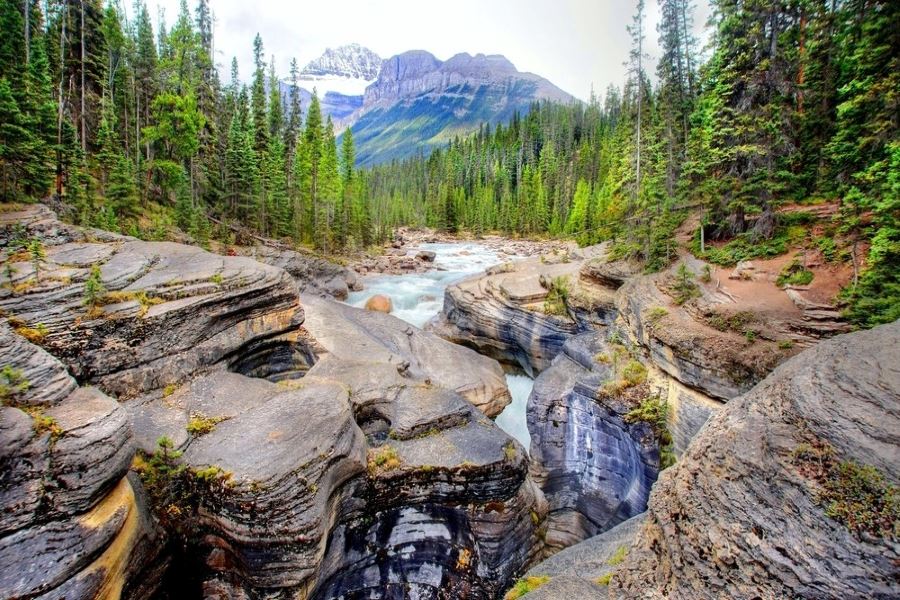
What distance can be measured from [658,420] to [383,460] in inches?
330

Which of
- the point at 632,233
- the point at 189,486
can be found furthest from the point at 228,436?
the point at 632,233

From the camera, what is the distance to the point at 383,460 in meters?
10.2

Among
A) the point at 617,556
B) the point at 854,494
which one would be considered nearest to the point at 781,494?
the point at 854,494

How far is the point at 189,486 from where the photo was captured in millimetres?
8656

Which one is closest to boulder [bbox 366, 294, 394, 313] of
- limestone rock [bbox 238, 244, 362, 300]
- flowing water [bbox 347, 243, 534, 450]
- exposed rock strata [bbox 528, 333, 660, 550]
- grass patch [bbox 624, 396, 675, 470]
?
flowing water [bbox 347, 243, 534, 450]

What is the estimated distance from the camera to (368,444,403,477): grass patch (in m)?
10.1

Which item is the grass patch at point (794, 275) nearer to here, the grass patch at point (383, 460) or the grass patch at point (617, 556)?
the grass patch at point (617, 556)

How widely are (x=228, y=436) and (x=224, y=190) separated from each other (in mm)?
35938

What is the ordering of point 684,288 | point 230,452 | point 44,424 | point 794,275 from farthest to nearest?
1. point 684,288
2. point 794,275
3. point 230,452
4. point 44,424

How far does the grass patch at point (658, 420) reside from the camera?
12180mm

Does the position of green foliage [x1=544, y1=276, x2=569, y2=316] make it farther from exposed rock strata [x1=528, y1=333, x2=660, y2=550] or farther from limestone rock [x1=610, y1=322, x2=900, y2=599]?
limestone rock [x1=610, y1=322, x2=900, y2=599]

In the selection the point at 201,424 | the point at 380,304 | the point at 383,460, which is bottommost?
the point at 383,460

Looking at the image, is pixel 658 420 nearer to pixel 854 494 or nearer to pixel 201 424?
pixel 854 494

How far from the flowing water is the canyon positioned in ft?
3.72
